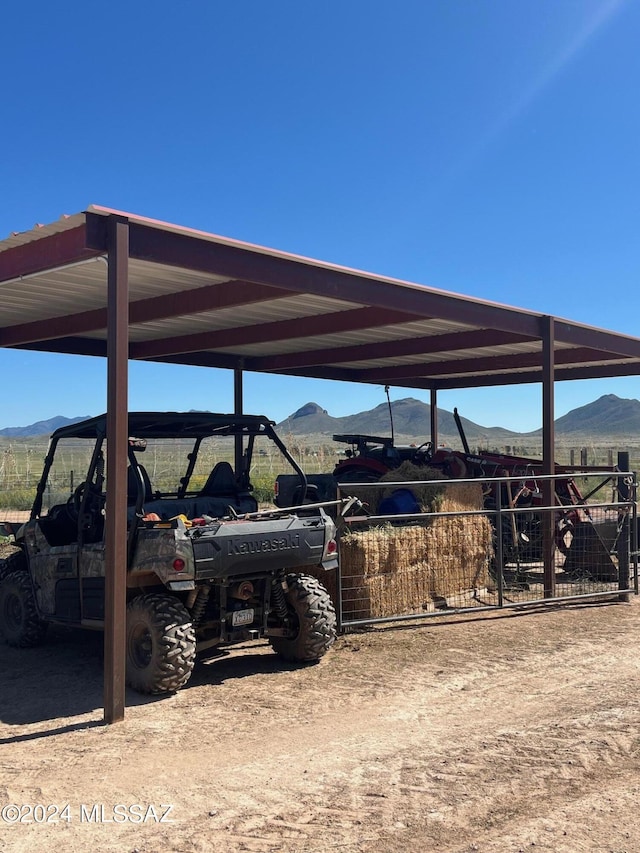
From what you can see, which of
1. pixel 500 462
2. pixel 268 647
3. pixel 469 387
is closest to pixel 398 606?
pixel 268 647

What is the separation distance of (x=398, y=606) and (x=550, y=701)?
9.81 feet

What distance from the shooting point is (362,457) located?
13.5 metres

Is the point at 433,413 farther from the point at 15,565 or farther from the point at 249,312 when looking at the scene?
the point at 15,565

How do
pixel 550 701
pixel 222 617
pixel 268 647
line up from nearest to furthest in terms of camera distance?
pixel 550 701 < pixel 222 617 < pixel 268 647

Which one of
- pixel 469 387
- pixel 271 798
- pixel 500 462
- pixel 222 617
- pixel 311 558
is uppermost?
pixel 469 387

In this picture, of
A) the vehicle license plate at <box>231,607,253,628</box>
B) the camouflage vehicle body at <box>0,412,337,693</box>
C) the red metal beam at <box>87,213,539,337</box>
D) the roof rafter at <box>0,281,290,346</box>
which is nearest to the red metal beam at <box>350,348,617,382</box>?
the red metal beam at <box>87,213,539,337</box>

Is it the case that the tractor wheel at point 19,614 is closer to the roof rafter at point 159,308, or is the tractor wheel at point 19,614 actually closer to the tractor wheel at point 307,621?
the tractor wheel at point 307,621

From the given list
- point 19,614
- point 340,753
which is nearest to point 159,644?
point 340,753

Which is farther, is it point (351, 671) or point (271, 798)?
point (351, 671)

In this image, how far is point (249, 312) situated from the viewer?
9859mm

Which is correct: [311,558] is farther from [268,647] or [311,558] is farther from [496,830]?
[496,830]

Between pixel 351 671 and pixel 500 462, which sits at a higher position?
pixel 500 462

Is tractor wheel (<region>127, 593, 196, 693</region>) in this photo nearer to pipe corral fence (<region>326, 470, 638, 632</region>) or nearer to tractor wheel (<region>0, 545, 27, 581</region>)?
tractor wheel (<region>0, 545, 27, 581</region>)

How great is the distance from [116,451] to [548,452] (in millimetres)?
6675
